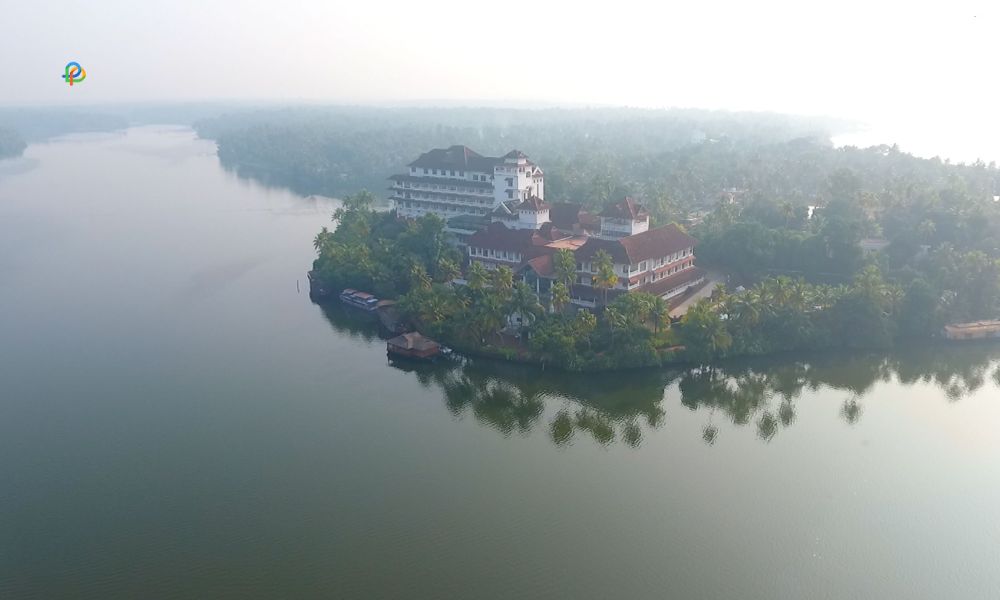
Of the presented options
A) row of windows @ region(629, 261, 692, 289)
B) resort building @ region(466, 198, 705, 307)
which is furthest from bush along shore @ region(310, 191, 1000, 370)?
row of windows @ region(629, 261, 692, 289)

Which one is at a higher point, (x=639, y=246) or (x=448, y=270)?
(x=639, y=246)

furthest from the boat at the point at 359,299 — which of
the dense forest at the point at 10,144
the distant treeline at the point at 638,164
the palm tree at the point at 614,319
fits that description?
the dense forest at the point at 10,144

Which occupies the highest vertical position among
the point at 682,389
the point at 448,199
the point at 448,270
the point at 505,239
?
the point at 448,199

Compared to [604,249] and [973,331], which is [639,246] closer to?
[604,249]

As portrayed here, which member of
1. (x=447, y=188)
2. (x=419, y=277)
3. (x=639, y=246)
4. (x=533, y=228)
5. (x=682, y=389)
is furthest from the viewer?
(x=447, y=188)

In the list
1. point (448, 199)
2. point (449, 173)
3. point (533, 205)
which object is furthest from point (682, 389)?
point (449, 173)

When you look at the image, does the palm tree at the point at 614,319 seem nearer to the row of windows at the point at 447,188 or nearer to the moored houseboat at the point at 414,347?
the moored houseboat at the point at 414,347

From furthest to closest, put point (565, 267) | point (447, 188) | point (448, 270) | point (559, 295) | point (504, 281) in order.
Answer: point (447, 188) < point (448, 270) < point (565, 267) < point (504, 281) < point (559, 295)
